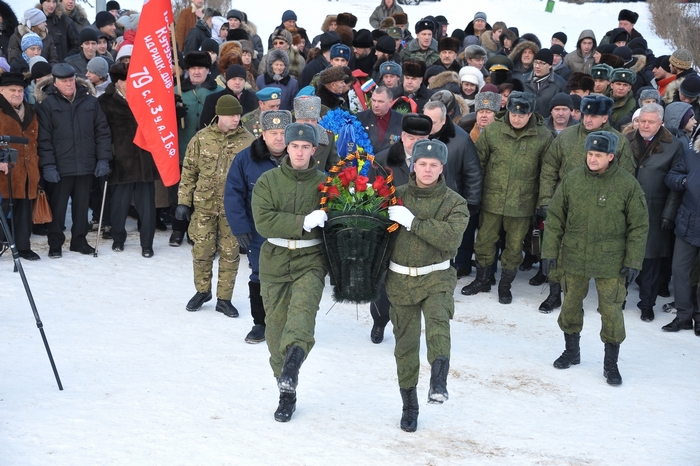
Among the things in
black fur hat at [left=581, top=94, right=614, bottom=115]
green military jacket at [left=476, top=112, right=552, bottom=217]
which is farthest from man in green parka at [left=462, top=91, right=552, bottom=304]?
black fur hat at [left=581, top=94, right=614, bottom=115]

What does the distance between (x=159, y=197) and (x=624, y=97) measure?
569 centimetres

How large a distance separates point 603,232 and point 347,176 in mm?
2444

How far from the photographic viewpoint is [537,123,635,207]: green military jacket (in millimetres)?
8617

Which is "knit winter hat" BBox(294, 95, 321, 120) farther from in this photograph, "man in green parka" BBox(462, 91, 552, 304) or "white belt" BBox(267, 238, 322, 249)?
"white belt" BBox(267, 238, 322, 249)

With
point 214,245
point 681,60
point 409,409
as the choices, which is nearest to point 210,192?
point 214,245

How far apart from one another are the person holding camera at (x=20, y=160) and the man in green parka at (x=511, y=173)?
4792mm

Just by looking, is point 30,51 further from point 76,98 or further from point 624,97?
point 624,97

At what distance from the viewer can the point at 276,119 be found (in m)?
7.14

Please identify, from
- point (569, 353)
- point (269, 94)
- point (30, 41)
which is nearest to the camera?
point (569, 353)

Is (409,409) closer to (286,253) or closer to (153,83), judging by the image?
(286,253)

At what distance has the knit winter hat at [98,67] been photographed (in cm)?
1138

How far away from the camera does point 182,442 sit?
569 cm

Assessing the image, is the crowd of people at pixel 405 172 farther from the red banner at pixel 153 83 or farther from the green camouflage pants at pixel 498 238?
the red banner at pixel 153 83

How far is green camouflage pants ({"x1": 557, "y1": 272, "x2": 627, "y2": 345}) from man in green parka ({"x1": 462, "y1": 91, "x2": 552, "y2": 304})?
1780mm
